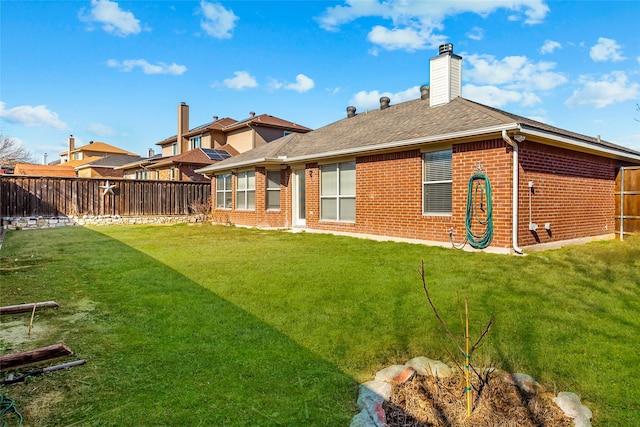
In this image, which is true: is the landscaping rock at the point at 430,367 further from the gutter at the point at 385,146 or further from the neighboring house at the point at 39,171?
the neighboring house at the point at 39,171

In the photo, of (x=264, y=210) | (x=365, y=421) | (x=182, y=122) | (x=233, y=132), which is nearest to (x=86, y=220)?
(x=264, y=210)

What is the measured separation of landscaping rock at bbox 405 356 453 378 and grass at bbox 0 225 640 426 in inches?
7.3

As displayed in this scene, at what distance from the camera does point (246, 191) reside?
16.5 metres

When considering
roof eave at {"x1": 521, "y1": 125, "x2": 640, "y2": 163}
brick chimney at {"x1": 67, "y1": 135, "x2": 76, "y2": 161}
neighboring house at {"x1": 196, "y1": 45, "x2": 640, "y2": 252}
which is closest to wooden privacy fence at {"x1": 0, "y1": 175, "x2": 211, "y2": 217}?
neighboring house at {"x1": 196, "y1": 45, "x2": 640, "y2": 252}

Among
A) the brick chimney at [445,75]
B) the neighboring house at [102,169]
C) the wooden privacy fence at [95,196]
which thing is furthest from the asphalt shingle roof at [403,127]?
the neighboring house at [102,169]

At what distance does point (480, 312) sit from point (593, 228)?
839 cm

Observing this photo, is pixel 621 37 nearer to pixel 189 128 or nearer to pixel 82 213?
pixel 82 213

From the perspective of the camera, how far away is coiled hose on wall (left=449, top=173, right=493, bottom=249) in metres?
8.34

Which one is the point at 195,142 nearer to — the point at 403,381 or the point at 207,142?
the point at 207,142

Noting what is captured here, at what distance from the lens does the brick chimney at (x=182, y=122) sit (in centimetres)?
3416

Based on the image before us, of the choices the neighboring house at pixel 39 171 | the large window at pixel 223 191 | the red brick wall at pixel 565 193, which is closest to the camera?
the red brick wall at pixel 565 193

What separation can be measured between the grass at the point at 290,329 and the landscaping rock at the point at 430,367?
19 centimetres

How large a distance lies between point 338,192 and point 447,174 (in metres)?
4.00

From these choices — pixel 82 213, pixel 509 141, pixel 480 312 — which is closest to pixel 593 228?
pixel 509 141
